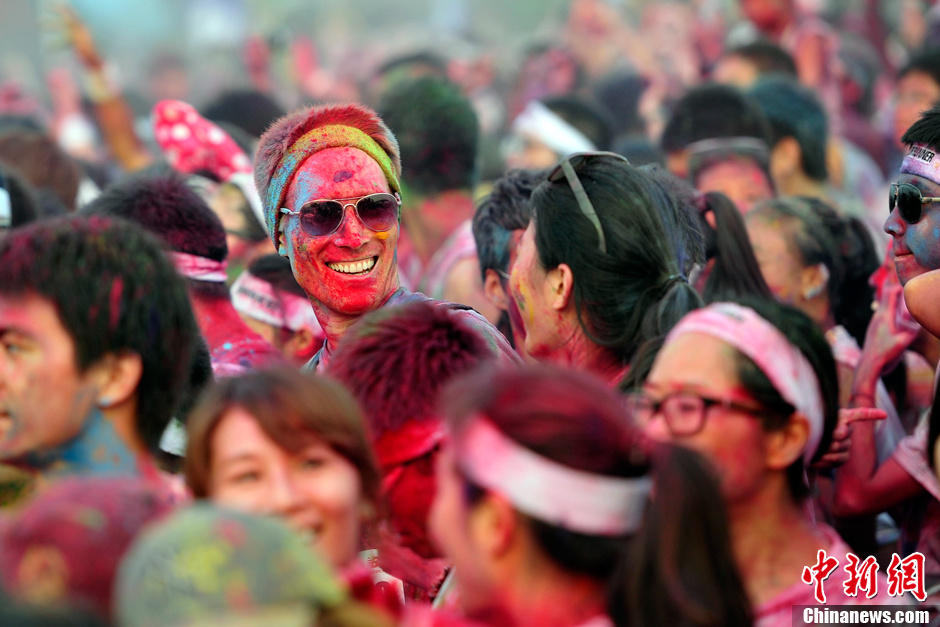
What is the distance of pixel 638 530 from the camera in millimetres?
2158

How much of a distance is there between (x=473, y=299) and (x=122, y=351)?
276cm

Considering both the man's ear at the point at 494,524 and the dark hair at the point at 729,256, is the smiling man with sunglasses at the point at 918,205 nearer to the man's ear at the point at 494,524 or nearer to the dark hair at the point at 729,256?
the dark hair at the point at 729,256

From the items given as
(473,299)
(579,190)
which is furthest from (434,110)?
(579,190)

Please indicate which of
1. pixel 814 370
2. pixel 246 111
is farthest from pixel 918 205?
pixel 246 111

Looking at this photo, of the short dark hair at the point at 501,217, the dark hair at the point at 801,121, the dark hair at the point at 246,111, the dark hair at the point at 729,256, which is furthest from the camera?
the dark hair at the point at 246,111

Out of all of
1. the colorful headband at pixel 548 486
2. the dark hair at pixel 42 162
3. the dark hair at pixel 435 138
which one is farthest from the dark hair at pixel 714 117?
the colorful headband at pixel 548 486

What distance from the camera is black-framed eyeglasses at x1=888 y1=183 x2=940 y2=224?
3696 millimetres

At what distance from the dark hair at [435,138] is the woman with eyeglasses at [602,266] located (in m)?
2.51

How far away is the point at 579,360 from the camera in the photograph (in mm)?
3488

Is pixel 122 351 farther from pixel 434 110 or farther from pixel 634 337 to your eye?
pixel 434 110

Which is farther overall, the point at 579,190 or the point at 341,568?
the point at 579,190

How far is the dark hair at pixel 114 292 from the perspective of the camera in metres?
2.57

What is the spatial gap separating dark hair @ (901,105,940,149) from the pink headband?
2387 millimetres

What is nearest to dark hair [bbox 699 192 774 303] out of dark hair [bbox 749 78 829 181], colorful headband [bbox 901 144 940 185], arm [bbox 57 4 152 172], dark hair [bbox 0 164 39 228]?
colorful headband [bbox 901 144 940 185]
